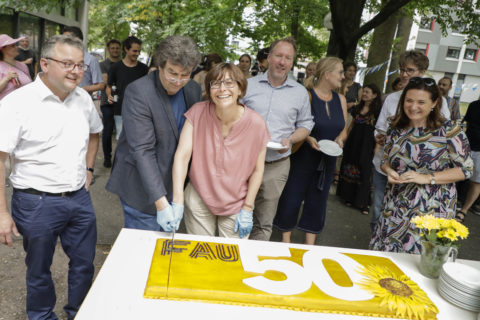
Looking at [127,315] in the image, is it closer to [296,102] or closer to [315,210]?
[296,102]

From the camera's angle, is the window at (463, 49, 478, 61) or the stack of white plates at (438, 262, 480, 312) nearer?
the stack of white plates at (438, 262, 480, 312)

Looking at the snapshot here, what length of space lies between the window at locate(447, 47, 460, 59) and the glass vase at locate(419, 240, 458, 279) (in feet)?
110

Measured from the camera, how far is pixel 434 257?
5.49ft

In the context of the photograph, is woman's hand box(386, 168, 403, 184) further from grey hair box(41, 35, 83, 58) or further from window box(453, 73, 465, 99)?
window box(453, 73, 465, 99)

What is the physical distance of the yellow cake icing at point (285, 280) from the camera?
138cm

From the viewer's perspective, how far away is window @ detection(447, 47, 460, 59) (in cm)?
2928

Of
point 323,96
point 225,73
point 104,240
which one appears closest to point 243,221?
point 225,73

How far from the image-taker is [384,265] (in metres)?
1.79

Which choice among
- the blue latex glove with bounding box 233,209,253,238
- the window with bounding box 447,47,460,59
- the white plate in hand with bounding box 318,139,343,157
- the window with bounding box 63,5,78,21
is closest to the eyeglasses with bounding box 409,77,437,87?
the white plate in hand with bounding box 318,139,343,157

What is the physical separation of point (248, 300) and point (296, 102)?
174 centimetres

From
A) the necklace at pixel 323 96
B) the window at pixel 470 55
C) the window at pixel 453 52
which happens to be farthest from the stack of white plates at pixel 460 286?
the window at pixel 470 55

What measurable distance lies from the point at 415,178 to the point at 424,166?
122mm

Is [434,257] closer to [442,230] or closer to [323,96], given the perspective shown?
[442,230]

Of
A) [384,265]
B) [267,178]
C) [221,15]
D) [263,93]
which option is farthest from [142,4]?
[384,265]
